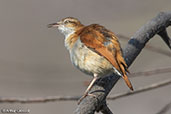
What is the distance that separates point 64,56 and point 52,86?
13.4 feet

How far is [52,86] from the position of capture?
17.0 feet

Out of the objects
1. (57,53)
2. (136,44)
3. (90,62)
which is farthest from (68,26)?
(57,53)

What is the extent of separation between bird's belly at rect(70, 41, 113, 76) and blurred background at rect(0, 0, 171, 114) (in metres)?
0.28

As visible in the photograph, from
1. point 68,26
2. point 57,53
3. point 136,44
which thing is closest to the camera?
point 136,44

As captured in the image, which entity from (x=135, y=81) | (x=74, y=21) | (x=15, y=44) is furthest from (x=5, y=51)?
(x=74, y=21)

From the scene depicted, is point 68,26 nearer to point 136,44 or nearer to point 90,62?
point 90,62

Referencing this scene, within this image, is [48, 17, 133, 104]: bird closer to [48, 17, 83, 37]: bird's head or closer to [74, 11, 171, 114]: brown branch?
[74, 11, 171, 114]: brown branch

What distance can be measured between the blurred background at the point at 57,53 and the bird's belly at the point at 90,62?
283 millimetres

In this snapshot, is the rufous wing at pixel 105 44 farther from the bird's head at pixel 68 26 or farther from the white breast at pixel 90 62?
the bird's head at pixel 68 26

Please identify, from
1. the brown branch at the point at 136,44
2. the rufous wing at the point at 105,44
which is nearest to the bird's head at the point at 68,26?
the rufous wing at the point at 105,44

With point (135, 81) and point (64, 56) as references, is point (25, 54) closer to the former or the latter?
point (64, 56)

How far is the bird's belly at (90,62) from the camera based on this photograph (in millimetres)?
4263

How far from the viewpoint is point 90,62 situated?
4.30 m

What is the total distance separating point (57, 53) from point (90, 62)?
5.20 m
